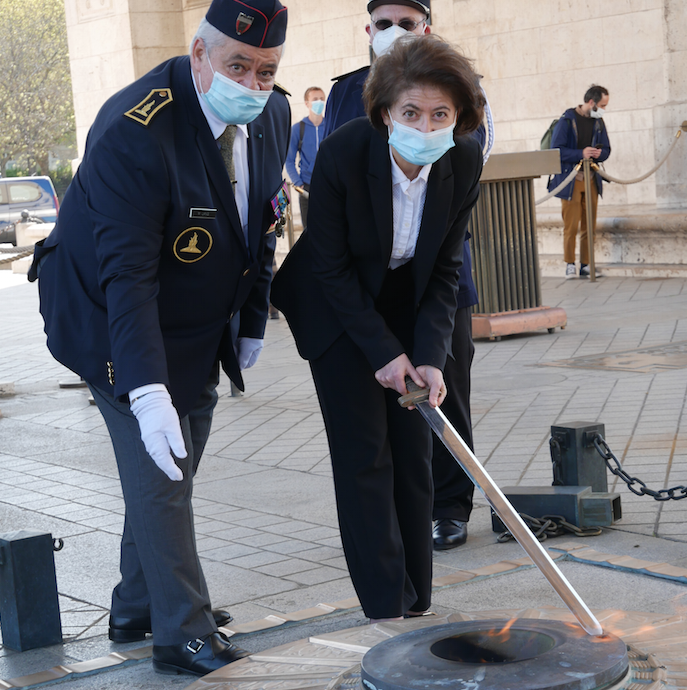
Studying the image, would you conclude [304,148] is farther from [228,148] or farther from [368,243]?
[368,243]

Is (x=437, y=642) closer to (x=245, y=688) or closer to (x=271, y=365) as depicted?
(x=245, y=688)

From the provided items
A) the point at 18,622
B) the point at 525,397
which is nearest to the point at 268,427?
the point at 525,397

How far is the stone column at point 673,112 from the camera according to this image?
41.1 feet

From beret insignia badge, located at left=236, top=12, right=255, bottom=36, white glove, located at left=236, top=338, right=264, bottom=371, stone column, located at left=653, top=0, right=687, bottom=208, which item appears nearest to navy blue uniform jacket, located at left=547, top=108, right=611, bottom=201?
stone column, located at left=653, top=0, right=687, bottom=208

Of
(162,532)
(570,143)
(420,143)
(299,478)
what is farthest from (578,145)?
(162,532)

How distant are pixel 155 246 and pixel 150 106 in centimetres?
36

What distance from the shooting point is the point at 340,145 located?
9.55 feet

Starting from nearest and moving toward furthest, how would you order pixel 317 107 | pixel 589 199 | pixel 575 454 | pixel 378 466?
pixel 378 466
pixel 575 454
pixel 589 199
pixel 317 107

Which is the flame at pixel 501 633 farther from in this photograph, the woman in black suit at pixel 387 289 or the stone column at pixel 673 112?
the stone column at pixel 673 112

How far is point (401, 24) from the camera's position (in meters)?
3.87

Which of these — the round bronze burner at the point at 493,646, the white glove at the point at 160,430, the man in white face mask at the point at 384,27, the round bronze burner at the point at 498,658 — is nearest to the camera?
the round bronze burner at the point at 498,658

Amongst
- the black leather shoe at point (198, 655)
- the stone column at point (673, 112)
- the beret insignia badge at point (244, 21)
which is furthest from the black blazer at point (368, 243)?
the stone column at point (673, 112)

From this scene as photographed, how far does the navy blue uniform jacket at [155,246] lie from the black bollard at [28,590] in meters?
0.64

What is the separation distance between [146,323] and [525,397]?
13.7 ft
